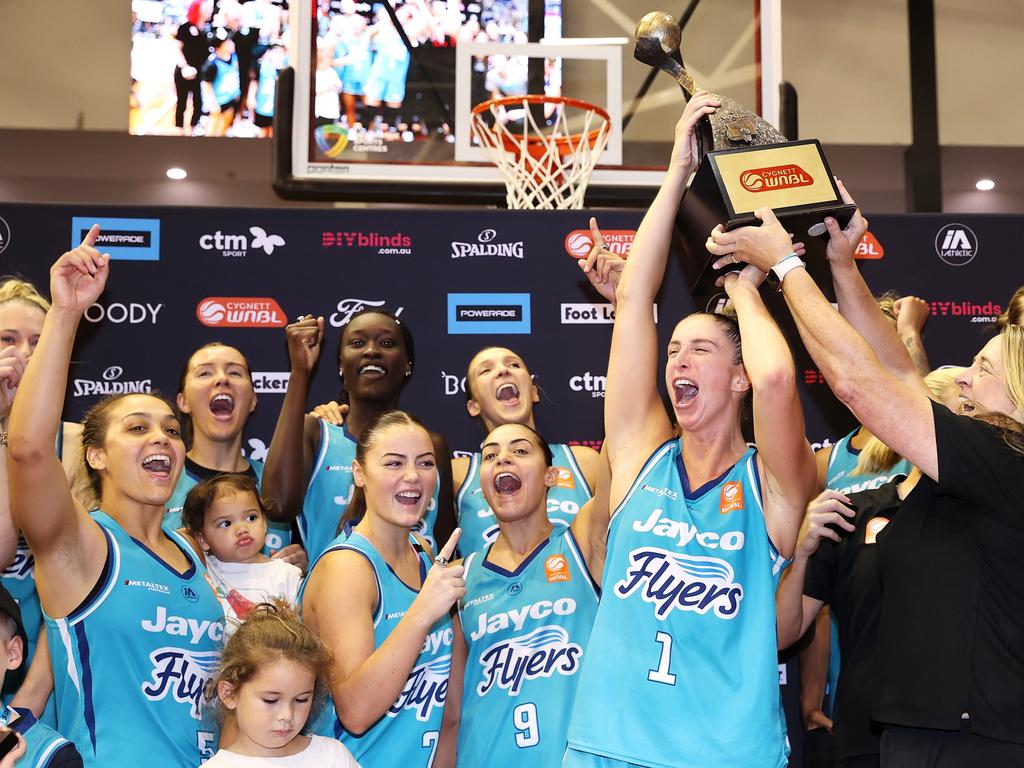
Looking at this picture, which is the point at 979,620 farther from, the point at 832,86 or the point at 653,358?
the point at 832,86

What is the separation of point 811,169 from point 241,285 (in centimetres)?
312

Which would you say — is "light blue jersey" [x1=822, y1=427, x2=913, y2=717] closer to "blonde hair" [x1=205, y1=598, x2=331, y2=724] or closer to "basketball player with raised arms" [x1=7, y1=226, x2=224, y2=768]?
"blonde hair" [x1=205, y1=598, x2=331, y2=724]

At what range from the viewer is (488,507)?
4.48 m

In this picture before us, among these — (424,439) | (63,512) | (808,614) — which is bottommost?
(808,614)

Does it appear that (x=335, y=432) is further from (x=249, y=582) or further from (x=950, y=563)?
(x=950, y=563)

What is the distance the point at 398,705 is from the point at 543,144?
336cm

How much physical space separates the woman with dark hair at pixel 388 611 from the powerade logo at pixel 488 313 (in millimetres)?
1536

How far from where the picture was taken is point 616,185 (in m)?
6.04

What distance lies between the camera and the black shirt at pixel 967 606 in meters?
2.54

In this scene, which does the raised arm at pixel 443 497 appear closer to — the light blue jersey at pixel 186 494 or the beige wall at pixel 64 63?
the light blue jersey at pixel 186 494

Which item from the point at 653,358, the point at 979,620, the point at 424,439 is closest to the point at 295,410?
the point at 424,439

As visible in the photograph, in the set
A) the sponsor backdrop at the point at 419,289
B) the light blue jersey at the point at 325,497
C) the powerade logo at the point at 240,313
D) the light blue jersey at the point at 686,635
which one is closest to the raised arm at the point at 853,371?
the light blue jersey at the point at 686,635

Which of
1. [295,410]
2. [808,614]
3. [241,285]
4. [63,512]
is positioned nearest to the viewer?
[63,512]

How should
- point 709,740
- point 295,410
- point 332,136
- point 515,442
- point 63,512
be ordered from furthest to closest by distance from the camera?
point 332,136 < point 295,410 < point 515,442 < point 63,512 < point 709,740
